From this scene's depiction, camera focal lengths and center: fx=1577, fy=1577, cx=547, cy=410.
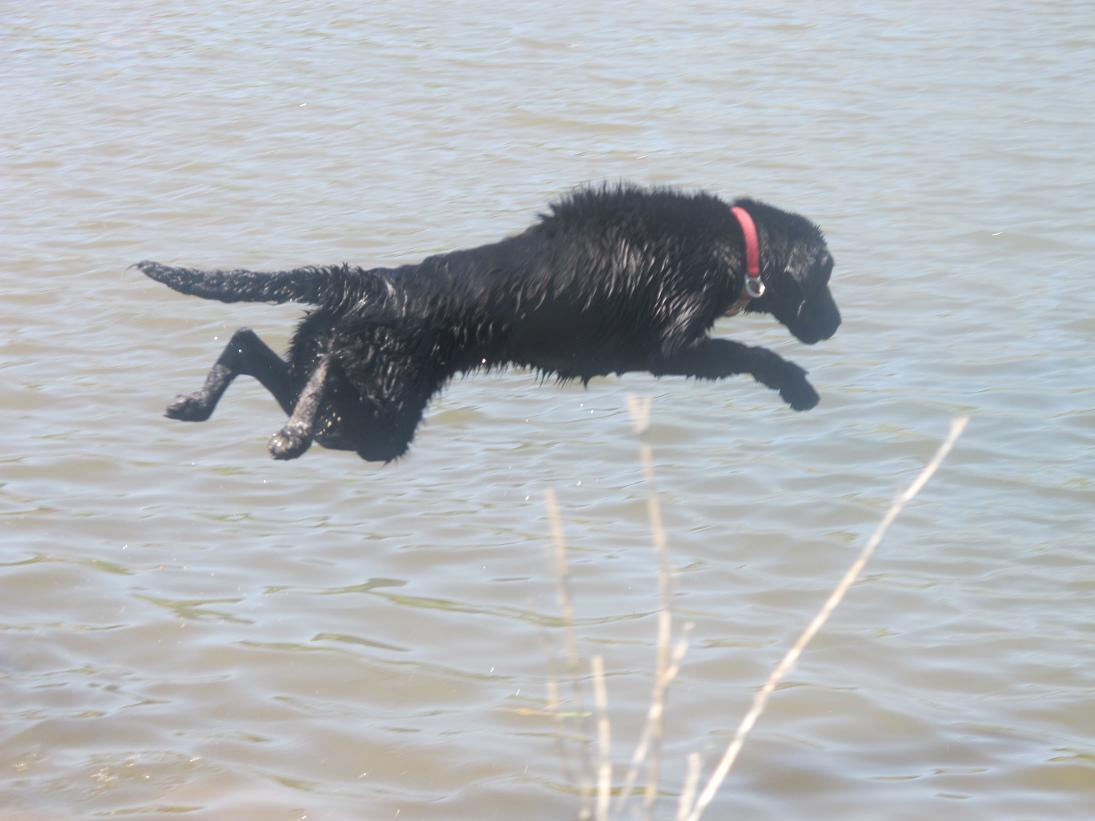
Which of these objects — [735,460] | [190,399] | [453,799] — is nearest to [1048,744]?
[453,799]

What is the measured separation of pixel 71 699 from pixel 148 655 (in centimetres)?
35

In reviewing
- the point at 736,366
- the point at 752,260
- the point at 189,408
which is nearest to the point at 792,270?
the point at 752,260

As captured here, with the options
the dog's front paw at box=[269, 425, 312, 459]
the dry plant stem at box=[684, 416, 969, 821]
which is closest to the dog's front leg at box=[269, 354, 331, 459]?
the dog's front paw at box=[269, 425, 312, 459]

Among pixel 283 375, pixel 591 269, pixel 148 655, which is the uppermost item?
pixel 591 269

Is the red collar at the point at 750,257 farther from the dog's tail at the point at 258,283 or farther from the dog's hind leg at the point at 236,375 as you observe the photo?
the dog's hind leg at the point at 236,375

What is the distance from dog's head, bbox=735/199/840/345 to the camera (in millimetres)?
5395

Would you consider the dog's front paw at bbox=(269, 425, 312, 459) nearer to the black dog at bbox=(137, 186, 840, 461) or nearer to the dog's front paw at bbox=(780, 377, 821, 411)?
the black dog at bbox=(137, 186, 840, 461)

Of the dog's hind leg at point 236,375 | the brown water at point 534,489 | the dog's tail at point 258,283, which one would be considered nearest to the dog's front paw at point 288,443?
the dog's hind leg at point 236,375

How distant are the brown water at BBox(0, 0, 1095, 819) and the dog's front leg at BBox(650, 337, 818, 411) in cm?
89

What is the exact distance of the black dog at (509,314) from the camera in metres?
4.86

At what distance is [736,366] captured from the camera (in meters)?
5.22

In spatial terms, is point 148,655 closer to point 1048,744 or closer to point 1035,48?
point 1048,744

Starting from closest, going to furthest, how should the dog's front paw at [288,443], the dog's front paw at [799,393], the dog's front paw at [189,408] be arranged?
the dog's front paw at [288,443] < the dog's front paw at [189,408] < the dog's front paw at [799,393]

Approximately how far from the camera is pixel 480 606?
5.76 metres
